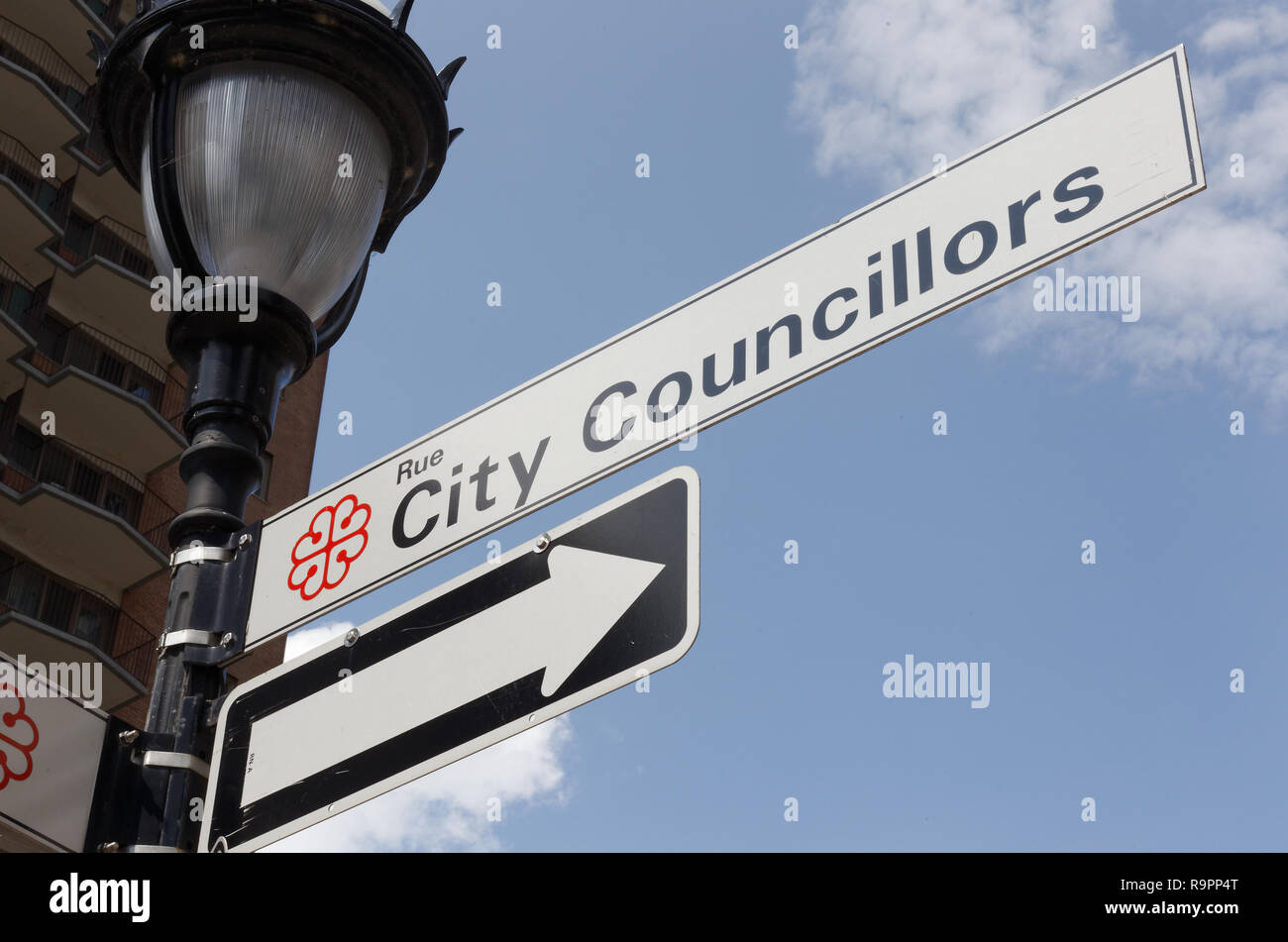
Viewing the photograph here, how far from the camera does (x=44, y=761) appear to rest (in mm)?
2436

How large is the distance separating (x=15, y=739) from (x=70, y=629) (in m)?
24.7

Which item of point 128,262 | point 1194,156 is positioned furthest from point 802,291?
point 128,262

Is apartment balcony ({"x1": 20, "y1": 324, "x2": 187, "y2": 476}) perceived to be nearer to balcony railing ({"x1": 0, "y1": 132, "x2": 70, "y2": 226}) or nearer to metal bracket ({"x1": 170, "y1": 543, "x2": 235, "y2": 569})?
balcony railing ({"x1": 0, "y1": 132, "x2": 70, "y2": 226})

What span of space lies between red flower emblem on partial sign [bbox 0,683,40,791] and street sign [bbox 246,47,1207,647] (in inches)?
16.8

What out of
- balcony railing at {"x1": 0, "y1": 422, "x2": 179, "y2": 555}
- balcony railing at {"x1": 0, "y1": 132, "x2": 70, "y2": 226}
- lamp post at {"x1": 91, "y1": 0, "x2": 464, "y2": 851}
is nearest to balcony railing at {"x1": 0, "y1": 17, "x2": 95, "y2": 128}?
balcony railing at {"x1": 0, "y1": 132, "x2": 70, "y2": 226}

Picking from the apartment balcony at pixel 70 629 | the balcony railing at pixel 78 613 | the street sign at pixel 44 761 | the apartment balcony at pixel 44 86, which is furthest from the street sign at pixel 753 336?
the apartment balcony at pixel 44 86

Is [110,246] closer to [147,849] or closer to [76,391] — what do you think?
[76,391]

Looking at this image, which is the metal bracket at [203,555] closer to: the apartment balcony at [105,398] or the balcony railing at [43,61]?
the apartment balcony at [105,398]

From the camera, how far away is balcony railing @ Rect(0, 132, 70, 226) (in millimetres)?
26766

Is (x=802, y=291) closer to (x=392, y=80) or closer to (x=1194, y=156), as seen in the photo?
(x=1194, y=156)

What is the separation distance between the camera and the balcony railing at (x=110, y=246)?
27.6 m

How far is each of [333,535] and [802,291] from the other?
98cm

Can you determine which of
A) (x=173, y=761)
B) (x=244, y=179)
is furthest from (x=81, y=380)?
Answer: (x=173, y=761)

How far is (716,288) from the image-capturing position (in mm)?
2643
